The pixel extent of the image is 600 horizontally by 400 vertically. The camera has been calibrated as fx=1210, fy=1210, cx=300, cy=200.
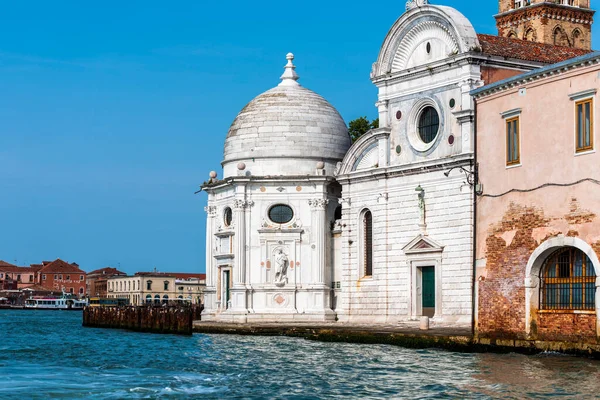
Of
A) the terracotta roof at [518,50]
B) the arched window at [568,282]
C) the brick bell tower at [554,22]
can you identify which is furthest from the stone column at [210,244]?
the brick bell tower at [554,22]

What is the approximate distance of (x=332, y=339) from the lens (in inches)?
1414

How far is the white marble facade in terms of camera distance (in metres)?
36.8

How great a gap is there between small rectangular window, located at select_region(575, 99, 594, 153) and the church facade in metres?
5.22

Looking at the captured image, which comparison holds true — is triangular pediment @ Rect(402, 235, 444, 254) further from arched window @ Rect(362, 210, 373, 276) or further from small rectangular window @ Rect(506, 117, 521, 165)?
small rectangular window @ Rect(506, 117, 521, 165)

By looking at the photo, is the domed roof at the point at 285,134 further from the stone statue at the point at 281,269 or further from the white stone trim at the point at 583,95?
the white stone trim at the point at 583,95

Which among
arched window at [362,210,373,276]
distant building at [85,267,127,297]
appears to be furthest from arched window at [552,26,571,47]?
distant building at [85,267,127,297]

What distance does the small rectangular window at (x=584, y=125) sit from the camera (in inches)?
1119

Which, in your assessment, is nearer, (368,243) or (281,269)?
(368,243)

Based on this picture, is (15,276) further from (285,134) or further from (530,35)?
(285,134)

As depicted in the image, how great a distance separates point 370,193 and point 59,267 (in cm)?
11330

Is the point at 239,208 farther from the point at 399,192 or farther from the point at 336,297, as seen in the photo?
the point at 399,192

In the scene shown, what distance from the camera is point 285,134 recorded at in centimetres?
4484

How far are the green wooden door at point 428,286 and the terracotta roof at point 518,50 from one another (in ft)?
23.0

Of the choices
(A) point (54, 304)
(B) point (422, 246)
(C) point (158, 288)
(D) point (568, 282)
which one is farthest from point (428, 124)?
(A) point (54, 304)
